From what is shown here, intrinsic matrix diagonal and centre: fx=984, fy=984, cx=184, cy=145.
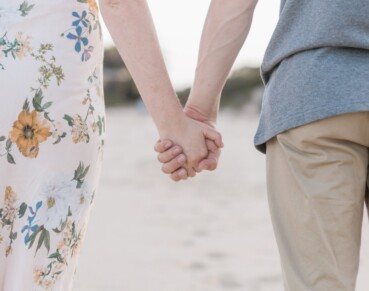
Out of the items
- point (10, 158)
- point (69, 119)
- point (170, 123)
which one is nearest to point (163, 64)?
point (170, 123)

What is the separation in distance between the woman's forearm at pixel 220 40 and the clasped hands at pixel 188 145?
0.35 feet

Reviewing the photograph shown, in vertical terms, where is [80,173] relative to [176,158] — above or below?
above

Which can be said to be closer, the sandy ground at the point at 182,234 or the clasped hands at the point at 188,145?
the clasped hands at the point at 188,145

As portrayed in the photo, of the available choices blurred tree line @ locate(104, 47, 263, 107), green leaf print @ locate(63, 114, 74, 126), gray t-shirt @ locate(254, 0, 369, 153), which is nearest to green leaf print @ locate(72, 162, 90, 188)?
green leaf print @ locate(63, 114, 74, 126)

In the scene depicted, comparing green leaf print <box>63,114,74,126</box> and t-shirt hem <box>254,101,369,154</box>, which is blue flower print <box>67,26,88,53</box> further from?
t-shirt hem <box>254,101,369,154</box>

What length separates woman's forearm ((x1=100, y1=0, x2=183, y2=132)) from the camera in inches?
106

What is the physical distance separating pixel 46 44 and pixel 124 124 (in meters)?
14.8

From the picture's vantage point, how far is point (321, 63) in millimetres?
2146

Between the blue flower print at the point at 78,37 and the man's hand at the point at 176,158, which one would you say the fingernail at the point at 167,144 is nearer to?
the man's hand at the point at 176,158

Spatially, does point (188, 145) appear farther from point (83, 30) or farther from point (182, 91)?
point (182, 91)

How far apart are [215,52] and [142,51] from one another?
20 centimetres

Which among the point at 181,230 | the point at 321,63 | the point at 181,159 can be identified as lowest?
the point at 181,230

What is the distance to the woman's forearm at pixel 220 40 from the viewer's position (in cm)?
265

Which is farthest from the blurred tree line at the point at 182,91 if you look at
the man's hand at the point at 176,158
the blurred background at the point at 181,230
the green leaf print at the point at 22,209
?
the green leaf print at the point at 22,209
